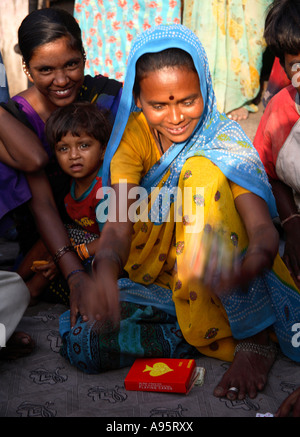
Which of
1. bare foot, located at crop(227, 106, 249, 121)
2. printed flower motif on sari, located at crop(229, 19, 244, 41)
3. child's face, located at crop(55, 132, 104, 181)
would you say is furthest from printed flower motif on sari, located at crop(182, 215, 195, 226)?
printed flower motif on sari, located at crop(229, 19, 244, 41)

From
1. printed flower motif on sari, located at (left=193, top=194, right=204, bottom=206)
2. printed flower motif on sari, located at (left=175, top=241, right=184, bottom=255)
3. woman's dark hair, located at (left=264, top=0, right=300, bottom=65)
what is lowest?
printed flower motif on sari, located at (left=175, top=241, right=184, bottom=255)

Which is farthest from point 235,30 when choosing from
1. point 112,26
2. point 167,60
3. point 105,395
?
point 105,395

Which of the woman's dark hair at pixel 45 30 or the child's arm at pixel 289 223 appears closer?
the child's arm at pixel 289 223

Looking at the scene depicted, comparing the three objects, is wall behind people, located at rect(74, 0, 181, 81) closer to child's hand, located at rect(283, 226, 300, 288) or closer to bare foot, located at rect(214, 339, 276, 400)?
child's hand, located at rect(283, 226, 300, 288)

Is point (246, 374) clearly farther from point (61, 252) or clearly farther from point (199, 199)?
point (61, 252)

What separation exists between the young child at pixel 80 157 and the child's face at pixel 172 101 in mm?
572

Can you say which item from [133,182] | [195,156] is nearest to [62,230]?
[133,182]

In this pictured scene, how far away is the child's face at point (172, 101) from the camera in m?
2.17

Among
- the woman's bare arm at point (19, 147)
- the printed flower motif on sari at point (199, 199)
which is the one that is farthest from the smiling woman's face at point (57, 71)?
the printed flower motif on sari at point (199, 199)

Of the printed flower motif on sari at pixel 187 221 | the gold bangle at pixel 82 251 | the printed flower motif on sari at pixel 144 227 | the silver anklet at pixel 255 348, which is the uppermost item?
the printed flower motif on sari at pixel 187 221

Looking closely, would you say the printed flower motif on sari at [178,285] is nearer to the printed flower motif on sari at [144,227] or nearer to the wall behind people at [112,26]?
the printed flower motif on sari at [144,227]

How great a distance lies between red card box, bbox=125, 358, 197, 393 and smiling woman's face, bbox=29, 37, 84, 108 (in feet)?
5.19

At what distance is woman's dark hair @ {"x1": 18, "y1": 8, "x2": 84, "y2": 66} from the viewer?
2854mm

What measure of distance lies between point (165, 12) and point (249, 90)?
115cm
